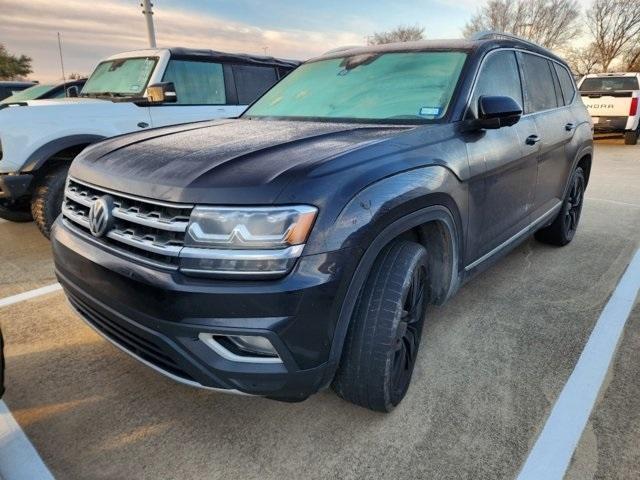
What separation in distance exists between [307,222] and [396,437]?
1.12m

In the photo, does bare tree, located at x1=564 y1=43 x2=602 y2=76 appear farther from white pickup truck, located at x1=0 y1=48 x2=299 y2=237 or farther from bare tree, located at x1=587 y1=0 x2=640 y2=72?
white pickup truck, located at x1=0 y1=48 x2=299 y2=237

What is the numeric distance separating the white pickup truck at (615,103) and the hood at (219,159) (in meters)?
13.6

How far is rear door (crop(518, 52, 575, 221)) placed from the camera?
354cm

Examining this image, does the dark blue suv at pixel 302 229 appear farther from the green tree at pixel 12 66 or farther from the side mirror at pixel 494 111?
the green tree at pixel 12 66

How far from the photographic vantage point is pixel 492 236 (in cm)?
299

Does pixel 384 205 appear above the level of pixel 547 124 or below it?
below

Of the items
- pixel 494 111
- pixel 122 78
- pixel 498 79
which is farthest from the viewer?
pixel 122 78

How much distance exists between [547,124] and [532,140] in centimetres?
49

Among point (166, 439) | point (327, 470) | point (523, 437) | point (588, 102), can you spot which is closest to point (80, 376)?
point (166, 439)

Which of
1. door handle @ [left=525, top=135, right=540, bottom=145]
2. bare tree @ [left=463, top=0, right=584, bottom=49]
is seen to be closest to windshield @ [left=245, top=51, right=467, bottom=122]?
door handle @ [left=525, top=135, right=540, bottom=145]

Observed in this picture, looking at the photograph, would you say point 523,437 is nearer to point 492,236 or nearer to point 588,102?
point 492,236

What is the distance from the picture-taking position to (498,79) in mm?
3080

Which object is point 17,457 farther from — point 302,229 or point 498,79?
point 498,79

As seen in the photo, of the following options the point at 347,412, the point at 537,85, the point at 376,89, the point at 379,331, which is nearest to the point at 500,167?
the point at 376,89
